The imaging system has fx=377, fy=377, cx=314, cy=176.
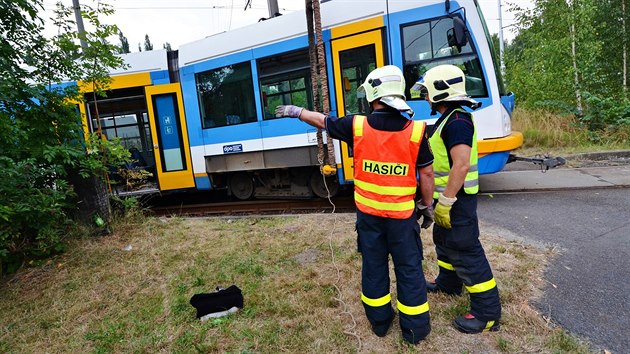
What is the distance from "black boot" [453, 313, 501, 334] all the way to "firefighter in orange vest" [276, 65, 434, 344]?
0.83ft

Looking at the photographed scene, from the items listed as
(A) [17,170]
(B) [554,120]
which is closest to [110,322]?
(A) [17,170]

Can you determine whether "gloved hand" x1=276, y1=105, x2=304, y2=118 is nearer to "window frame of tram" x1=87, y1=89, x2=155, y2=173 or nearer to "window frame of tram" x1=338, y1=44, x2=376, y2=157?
"window frame of tram" x1=338, y1=44, x2=376, y2=157

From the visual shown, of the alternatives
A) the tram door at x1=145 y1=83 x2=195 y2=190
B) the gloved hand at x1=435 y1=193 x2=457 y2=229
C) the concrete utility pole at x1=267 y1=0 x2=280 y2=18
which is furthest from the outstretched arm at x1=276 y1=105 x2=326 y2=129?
the concrete utility pole at x1=267 y1=0 x2=280 y2=18

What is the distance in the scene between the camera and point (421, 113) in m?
5.53

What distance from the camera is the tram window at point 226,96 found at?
6641 mm

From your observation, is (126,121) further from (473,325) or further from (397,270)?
(473,325)

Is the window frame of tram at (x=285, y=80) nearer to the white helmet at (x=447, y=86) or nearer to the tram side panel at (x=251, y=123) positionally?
the tram side panel at (x=251, y=123)

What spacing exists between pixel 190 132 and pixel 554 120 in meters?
9.92

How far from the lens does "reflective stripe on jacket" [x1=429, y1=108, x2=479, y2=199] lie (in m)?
2.50

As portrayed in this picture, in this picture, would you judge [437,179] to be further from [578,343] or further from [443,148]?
[578,343]

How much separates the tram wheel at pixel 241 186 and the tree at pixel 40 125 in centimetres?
284

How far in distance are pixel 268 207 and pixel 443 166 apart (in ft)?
15.3

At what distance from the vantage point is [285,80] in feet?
20.8

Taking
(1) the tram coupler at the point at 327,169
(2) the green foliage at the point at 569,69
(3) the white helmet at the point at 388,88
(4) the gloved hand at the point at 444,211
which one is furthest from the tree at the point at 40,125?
(2) the green foliage at the point at 569,69
